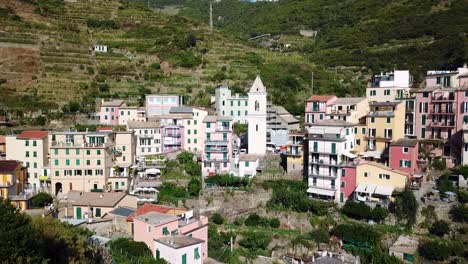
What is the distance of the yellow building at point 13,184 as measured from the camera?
107 feet

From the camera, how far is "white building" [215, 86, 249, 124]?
151 feet

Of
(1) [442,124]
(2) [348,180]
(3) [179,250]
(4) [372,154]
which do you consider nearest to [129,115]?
(3) [179,250]

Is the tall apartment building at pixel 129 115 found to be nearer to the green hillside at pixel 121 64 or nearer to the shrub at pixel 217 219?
the green hillside at pixel 121 64

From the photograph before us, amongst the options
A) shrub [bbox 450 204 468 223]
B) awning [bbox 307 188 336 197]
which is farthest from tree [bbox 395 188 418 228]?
awning [bbox 307 188 336 197]

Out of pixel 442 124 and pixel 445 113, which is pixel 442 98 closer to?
pixel 445 113

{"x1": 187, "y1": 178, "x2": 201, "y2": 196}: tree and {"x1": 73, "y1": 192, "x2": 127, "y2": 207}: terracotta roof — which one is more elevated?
{"x1": 187, "y1": 178, "x2": 201, "y2": 196}: tree

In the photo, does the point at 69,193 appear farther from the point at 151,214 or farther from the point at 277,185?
the point at 277,185

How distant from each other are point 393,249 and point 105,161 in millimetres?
22808

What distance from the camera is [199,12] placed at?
122688mm

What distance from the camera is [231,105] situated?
4647 centimetres

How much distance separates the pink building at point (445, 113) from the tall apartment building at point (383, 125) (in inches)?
69.4

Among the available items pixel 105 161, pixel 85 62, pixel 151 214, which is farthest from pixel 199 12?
pixel 151 214

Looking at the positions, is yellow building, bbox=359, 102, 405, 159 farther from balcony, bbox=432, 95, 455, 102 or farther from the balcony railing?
balcony, bbox=432, 95, 455, 102

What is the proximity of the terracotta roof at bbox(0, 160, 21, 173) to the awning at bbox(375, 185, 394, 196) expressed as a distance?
27639 millimetres
